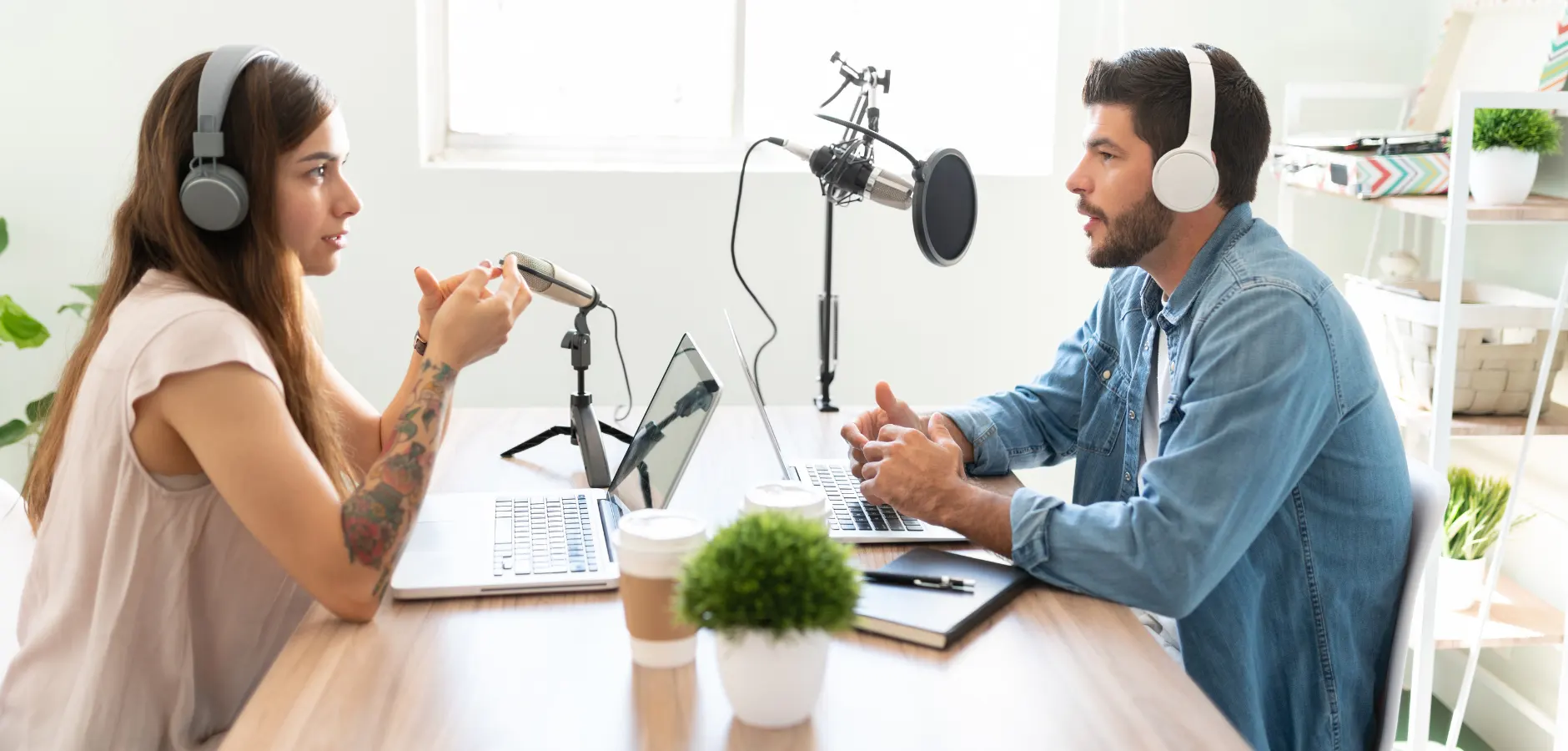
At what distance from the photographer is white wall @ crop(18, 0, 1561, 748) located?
271 cm

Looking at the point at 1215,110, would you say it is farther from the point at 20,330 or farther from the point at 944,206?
the point at 20,330

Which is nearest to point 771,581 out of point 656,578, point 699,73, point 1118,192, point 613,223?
point 656,578

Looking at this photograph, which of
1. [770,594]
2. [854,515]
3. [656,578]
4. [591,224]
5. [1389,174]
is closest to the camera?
[770,594]

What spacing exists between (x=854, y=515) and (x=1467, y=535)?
4.51ft

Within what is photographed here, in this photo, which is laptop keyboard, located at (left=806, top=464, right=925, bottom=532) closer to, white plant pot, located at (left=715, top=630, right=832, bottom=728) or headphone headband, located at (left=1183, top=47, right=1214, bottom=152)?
white plant pot, located at (left=715, top=630, right=832, bottom=728)

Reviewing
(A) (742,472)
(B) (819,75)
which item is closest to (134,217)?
(A) (742,472)

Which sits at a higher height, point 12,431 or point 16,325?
point 16,325

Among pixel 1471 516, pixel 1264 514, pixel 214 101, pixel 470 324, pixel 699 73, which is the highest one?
pixel 699 73

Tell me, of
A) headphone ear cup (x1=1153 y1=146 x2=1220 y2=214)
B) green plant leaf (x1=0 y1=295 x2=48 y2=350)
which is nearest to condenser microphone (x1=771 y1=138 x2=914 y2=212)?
headphone ear cup (x1=1153 y1=146 x2=1220 y2=214)

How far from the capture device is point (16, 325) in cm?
255

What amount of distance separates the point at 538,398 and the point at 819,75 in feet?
3.20

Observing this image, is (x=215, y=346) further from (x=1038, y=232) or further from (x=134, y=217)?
(x=1038, y=232)

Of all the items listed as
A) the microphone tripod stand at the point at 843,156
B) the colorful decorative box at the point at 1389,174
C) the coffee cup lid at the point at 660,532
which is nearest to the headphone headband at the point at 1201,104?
the microphone tripod stand at the point at 843,156

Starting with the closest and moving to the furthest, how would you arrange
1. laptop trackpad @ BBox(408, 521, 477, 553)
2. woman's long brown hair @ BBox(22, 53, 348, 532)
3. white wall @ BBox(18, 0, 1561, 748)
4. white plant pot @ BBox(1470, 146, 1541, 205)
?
woman's long brown hair @ BBox(22, 53, 348, 532) < laptop trackpad @ BBox(408, 521, 477, 553) < white plant pot @ BBox(1470, 146, 1541, 205) < white wall @ BBox(18, 0, 1561, 748)
